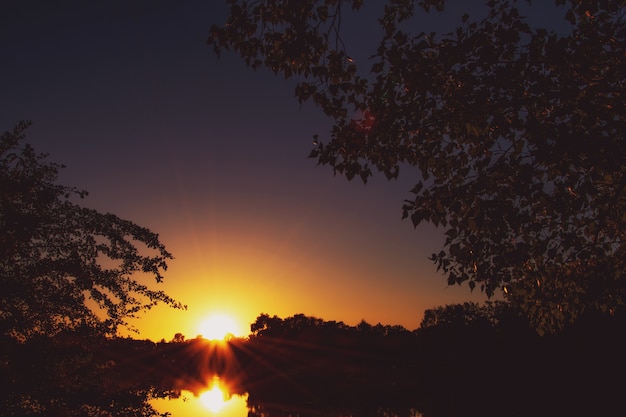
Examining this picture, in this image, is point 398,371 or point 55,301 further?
point 398,371

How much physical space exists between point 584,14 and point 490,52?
1.47m

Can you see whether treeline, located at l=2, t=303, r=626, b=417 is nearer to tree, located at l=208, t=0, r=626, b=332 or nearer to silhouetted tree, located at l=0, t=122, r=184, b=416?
silhouetted tree, located at l=0, t=122, r=184, b=416

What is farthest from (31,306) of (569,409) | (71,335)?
(569,409)

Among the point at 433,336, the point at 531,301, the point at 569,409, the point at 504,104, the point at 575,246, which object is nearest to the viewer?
the point at 504,104

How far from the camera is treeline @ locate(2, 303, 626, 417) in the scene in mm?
8941

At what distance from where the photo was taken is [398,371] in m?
78.6

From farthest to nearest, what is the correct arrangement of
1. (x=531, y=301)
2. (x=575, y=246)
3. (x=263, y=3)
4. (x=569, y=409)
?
1. (x=569, y=409)
2. (x=531, y=301)
3. (x=575, y=246)
4. (x=263, y=3)

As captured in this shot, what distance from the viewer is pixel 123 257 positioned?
10555 mm

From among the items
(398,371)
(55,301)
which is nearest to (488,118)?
(55,301)

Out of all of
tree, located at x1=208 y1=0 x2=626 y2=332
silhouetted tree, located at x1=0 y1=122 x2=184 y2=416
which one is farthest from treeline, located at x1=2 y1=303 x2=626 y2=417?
tree, located at x1=208 y1=0 x2=626 y2=332

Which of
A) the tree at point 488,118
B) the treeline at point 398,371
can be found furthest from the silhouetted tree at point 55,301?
the tree at point 488,118

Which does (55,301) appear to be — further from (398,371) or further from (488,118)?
(398,371)

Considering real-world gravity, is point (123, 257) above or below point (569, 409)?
above

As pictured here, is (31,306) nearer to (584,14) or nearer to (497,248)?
(497,248)
